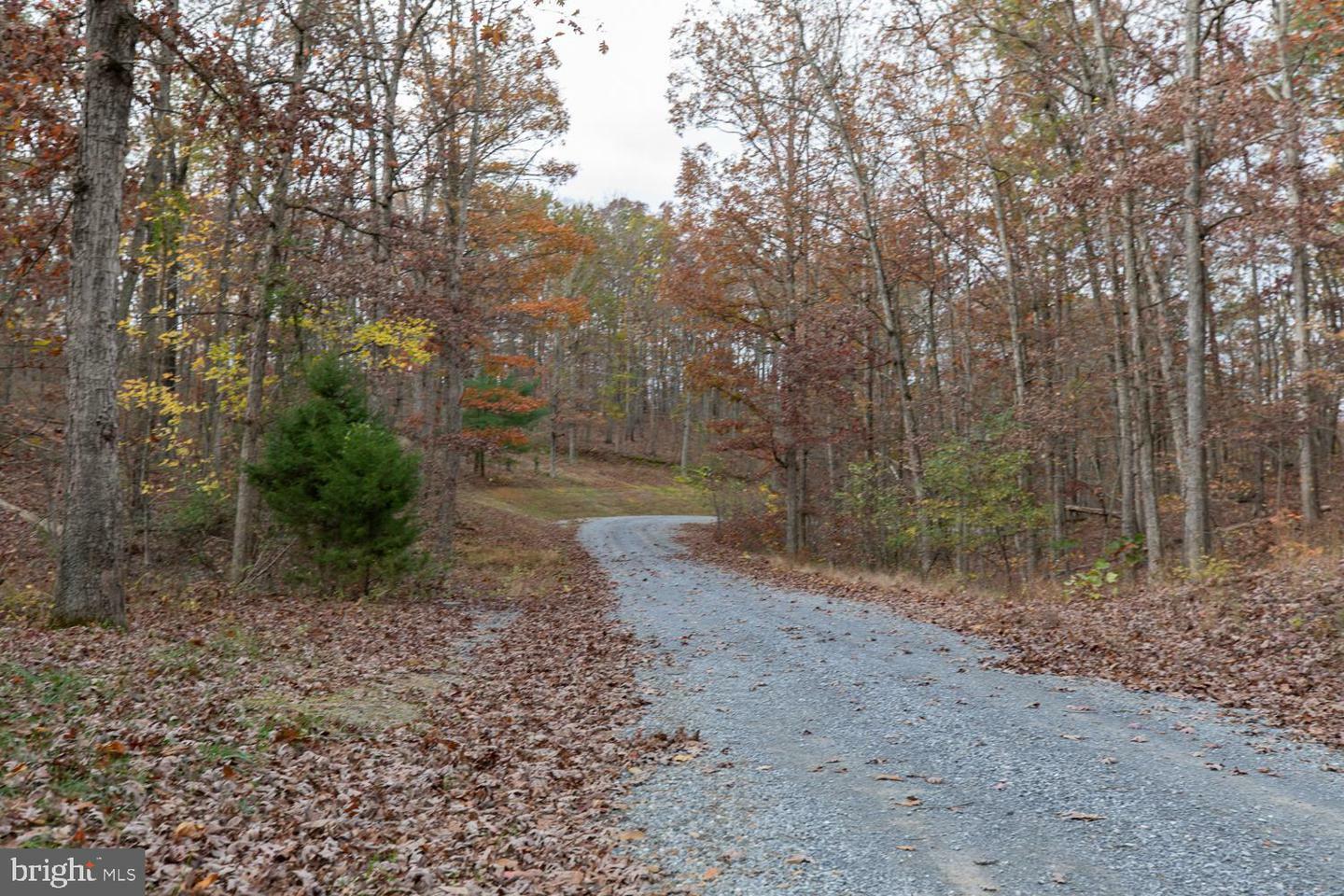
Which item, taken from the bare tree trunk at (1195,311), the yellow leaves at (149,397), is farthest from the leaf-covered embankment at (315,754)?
the bare tree trunk at (1195,311)

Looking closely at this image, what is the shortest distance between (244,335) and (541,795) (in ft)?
41.8

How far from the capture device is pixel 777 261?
24844 millimetres

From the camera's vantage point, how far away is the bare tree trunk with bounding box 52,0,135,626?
902 centimetres

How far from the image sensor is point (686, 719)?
8023mm

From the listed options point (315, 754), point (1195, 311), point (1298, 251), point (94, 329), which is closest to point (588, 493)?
point (1298, 251)

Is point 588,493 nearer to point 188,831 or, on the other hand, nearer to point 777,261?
point 777,261

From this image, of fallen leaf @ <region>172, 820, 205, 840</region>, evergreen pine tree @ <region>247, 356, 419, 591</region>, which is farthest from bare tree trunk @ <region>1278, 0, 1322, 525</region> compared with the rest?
Result: fallen leaf @ <region>172, 820, 205, 840</region>

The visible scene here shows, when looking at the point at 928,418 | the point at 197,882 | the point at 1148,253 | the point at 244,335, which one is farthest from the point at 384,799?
the point at 928,418

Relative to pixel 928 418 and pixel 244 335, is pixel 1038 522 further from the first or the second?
pixel 244 335

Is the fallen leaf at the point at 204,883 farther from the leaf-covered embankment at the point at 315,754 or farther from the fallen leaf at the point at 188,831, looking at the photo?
the fallen leaf at the point at 188,831

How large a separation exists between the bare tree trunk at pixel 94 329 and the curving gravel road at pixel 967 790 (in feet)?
19.8

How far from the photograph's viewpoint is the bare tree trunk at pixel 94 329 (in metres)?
9.02

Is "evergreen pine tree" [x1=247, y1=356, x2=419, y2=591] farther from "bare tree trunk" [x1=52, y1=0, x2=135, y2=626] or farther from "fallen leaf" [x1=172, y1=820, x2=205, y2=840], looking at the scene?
"fallen leaf" [x1=172, y1=820, x2=205, y2=840]

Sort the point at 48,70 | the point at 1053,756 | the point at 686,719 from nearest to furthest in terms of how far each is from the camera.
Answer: the point at 1053,756
the point at 686,719
the point at 48,70
